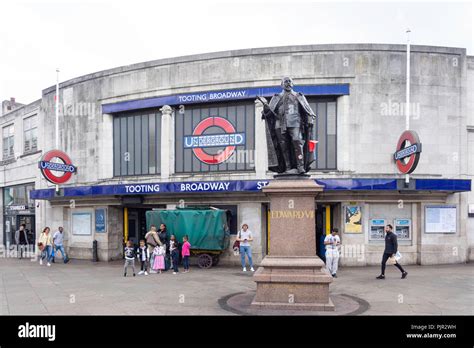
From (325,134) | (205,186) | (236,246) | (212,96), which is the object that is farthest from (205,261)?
(325,134)

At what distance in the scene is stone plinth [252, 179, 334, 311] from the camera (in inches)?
359

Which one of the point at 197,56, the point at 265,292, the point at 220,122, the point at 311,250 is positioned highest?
the point at 197,56

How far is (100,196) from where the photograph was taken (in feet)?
68.2

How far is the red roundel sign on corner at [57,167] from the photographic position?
2075 cm

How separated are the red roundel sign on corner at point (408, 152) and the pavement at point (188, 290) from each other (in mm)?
4004

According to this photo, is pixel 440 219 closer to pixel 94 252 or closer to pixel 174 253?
pixel 174 253

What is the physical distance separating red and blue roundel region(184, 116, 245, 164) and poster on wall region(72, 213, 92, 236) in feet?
23.3

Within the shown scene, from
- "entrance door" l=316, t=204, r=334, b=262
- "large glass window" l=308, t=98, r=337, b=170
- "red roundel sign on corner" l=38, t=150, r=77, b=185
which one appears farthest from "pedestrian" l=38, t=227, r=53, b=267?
"large glass window" l=308, t=98, r=337, b=170

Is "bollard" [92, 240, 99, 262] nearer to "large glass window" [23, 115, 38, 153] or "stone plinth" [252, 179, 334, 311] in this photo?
"large glass window" [23, 115, 38, 153]

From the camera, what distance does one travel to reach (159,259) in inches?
634
